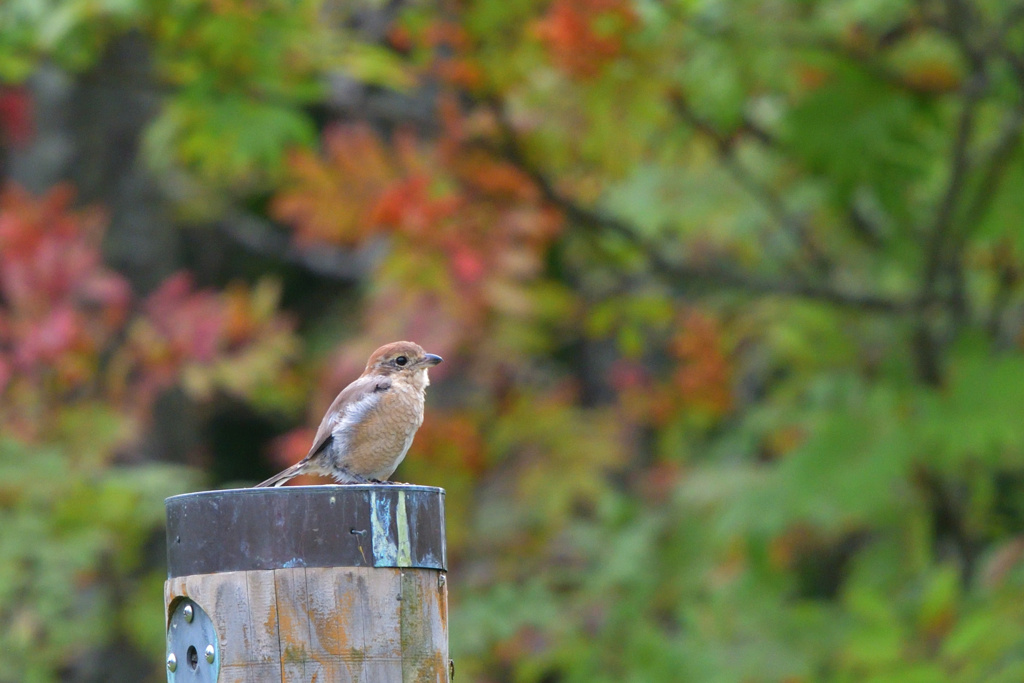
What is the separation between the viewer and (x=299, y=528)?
258 centimetres

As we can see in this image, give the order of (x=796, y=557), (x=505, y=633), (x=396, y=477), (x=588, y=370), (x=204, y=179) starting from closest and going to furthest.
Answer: (x=505, y=633)
(x=396, y=477)
(x=796, y=557)
(x=204, y=179)
(x=588, y=370)

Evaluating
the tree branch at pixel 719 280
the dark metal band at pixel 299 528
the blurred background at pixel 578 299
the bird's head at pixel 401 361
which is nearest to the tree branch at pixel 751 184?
the blurred background at pixel 578 299

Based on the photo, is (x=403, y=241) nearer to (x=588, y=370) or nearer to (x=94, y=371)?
(x=94, y=371)

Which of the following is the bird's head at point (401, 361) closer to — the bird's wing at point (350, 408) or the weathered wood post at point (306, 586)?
the bird's wing at point (350, 408)

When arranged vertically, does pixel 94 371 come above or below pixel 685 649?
above

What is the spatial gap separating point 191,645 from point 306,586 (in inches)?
12.3

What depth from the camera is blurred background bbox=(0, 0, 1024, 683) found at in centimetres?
622

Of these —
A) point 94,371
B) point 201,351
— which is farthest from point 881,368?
point 94,371

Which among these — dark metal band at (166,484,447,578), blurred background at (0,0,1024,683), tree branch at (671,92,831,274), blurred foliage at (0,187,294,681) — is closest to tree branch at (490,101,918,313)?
blurred background at (0,0,1024,683)

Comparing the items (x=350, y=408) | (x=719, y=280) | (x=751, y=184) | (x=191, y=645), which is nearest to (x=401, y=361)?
(x=350, y=408)

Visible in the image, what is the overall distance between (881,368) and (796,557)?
2.24 meters

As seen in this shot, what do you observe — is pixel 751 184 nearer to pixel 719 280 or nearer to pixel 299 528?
pixel 719 280

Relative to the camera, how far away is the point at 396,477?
8.52 m


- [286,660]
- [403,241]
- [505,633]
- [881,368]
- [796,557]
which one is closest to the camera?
[286,660]
